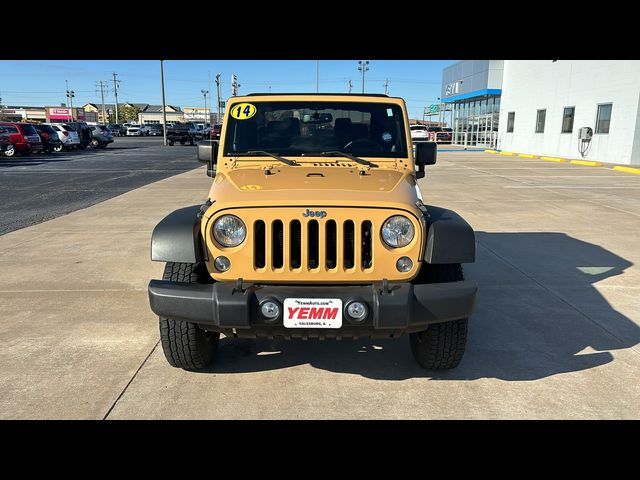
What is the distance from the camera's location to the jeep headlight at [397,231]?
3137 mm

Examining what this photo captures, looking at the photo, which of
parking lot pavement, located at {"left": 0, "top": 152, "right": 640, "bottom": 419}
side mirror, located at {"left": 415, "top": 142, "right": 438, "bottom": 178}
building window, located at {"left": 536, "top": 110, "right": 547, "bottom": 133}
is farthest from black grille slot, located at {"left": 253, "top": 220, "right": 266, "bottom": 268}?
building window, located at {"left": 536, "top": 110, "right": 547, "bottom": 133}

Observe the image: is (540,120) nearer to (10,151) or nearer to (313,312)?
(10,151)

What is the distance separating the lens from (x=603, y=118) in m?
21.3

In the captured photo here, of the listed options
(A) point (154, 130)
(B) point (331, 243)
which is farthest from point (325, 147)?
(A) point (154, 130)

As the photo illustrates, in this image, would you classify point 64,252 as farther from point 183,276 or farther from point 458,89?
point 458,89

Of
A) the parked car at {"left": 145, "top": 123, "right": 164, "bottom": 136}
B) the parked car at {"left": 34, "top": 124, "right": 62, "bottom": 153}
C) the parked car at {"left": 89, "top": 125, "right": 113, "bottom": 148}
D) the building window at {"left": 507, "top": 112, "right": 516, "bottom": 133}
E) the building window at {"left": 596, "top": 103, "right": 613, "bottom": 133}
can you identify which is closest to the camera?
the building window at {"left": 596, "top": 103, "right": 613, "bottom": 133}

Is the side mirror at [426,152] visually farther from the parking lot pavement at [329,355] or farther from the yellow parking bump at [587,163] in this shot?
the yellow parking bump at [587,163]

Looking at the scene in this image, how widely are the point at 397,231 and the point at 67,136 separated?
32043 millimetres

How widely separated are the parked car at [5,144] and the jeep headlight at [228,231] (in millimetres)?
26261

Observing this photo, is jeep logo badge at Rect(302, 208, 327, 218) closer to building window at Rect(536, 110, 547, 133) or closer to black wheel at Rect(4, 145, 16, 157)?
building window at Rect(536, 110, 547, 133)

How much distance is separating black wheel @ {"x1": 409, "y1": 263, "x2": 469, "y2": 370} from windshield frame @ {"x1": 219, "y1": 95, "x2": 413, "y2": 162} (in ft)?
4.27

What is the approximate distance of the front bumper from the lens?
295 centimetres

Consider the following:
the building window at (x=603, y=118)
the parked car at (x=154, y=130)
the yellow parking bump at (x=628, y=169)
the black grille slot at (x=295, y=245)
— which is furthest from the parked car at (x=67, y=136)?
the parked car at (x=154, y=130)
